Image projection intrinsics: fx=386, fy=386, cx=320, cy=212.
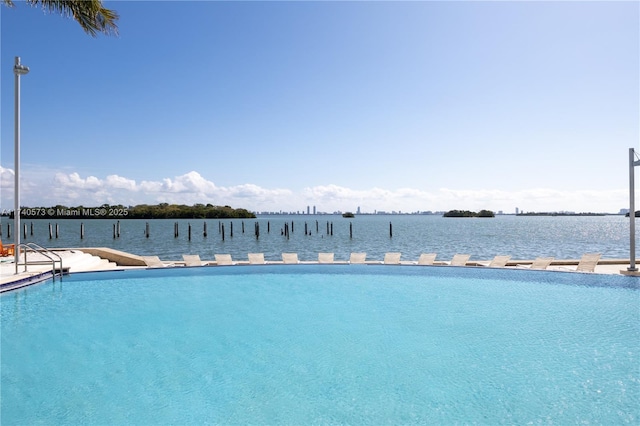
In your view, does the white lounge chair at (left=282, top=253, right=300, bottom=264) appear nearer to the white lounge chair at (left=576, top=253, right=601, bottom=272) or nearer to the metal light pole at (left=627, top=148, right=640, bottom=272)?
the white lounge chair at (left=576, top=253, right=601, bottom=272)

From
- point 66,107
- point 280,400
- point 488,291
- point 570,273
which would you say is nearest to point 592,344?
point 488,291

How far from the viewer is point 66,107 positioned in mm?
16906

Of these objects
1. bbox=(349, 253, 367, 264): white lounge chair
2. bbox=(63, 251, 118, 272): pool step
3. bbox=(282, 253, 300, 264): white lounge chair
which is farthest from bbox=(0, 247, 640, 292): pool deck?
bbox=(349, 253, 367, 264): white lounge chair

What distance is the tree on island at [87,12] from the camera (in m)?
8.12

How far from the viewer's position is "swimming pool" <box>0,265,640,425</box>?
375cm

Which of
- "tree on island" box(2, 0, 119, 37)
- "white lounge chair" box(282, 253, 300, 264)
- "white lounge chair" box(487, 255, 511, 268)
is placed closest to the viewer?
"tree on island" box(2, 0, 119, 37)

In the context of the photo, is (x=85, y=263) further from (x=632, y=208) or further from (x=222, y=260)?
(x=632, y=208)

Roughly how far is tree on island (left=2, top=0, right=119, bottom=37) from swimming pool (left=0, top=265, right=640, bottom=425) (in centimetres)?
608

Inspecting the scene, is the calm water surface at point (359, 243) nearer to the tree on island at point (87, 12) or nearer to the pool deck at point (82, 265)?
the pool deck at point (82, 265)

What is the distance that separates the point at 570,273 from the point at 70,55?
17949mm

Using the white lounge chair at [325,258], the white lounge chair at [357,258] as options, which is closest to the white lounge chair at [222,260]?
the white lounge chair at [325,258]

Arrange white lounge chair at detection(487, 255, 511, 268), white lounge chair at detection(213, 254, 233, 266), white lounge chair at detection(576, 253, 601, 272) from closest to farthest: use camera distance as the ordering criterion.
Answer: white lounge chair at detection(576, 253, 601, 272)
white lounge chair at detection(487, 255, 511, 268)
white lounge chair at detection(213, 254, 233, 266)

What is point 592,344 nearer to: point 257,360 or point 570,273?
point 257,360

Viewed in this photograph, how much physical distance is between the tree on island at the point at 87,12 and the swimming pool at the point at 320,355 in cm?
608
